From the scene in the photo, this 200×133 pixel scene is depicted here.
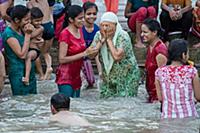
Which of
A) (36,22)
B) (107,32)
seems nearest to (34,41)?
(36,22)

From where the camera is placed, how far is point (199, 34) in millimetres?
14602

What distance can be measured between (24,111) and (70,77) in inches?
32.8

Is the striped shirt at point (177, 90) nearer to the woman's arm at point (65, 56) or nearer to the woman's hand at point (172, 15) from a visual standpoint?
the woman's arm at point (65, 56)

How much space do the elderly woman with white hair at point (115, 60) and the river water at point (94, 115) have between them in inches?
6.2

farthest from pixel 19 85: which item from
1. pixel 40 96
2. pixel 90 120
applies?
pixel 90 120

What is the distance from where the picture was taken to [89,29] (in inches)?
478

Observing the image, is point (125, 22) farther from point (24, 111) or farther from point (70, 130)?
point (70, 130)

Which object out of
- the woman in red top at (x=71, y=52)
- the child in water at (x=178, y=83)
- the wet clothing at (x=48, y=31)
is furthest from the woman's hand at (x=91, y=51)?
the wet clothing at (x=48, y=31)

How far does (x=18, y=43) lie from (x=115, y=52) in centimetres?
→ 140

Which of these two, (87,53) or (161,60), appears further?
(87,53)

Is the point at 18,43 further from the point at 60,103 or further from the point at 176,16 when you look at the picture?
the point at 176,16

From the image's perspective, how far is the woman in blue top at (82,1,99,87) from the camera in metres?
11.6

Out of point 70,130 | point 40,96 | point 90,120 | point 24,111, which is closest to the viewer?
point 70,130

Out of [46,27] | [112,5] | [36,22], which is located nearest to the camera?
[36,22]
